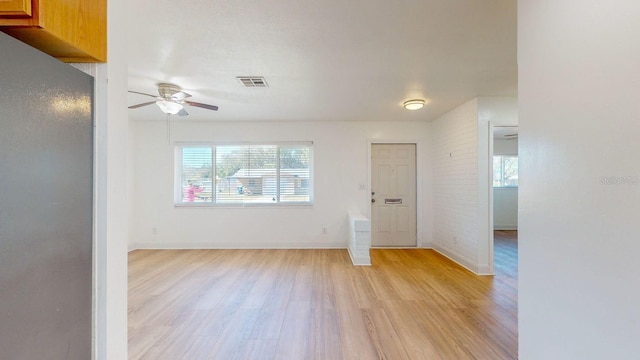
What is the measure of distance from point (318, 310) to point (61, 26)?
2.62 meters

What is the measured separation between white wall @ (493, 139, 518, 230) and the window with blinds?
5.13 m

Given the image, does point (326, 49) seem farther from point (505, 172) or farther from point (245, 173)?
point (505, 172)

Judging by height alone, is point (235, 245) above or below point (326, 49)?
below

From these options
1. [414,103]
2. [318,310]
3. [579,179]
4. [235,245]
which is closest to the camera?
[579,179]

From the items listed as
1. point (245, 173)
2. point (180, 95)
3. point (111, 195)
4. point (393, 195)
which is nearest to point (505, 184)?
point (393, 195)

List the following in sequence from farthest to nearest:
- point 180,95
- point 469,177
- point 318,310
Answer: point 469,177
point 180,95
point 318,310

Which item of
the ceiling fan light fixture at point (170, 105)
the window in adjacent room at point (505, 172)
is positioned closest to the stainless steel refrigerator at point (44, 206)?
the ceiling fan light fixture at point (170, 105)

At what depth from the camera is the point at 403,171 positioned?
207 inches

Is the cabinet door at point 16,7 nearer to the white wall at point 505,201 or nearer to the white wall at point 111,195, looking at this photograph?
the white wall at point 111,195

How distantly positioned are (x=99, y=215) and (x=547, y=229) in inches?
76.5

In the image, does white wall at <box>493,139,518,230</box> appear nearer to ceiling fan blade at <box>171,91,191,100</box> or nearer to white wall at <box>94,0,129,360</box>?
ceiling fan blade at <box>171,91,191,100</box>

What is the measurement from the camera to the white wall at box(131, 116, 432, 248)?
514 cm

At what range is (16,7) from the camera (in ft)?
2.54

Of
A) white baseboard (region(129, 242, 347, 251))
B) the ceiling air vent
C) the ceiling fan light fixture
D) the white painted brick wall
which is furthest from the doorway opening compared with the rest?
the ceiling fan light fixture
